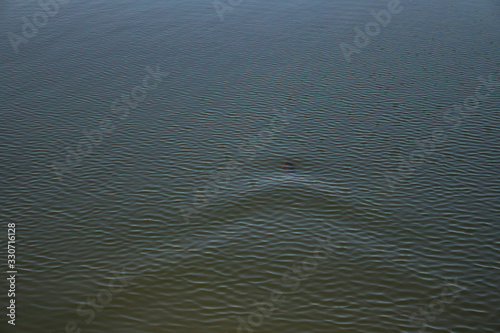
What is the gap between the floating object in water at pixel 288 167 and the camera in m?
44.0

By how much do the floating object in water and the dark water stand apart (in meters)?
0.49

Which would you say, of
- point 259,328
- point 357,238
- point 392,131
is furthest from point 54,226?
point 392,131

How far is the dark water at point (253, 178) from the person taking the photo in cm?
3134

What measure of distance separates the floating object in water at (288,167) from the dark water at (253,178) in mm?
491

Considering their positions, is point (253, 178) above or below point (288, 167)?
below

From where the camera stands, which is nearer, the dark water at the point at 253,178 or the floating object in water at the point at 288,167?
the dark water at the point at 253,178

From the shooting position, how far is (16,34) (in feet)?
246

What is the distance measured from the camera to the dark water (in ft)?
103

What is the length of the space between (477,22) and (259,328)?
61.4 m

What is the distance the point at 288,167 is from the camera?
145 feet

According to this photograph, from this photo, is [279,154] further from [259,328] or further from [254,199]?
[259,328]

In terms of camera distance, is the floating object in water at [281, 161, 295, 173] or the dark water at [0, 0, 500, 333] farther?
the floating object in water at [281, 161, 295, 173]

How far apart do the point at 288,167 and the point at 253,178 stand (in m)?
2.89

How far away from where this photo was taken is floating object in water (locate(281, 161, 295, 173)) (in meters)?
44.0
